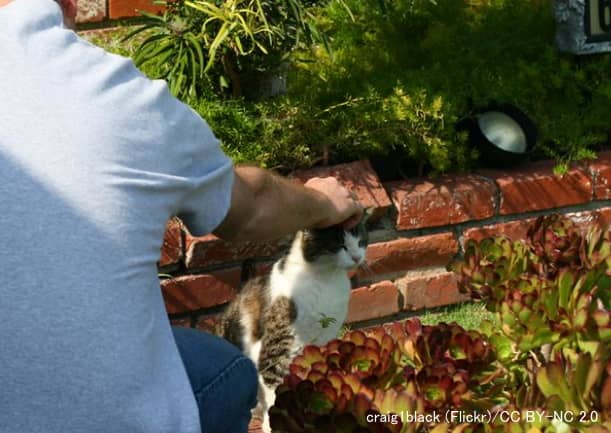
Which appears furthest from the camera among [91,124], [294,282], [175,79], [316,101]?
[316,101]

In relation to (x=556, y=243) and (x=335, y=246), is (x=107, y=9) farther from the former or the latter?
(x=556, y=243)

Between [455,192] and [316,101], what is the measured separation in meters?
0.51

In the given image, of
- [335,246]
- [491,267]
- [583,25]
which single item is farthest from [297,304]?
[583,25]

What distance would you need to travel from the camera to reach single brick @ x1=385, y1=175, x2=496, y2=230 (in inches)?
124

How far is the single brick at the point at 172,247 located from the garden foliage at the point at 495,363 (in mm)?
1271

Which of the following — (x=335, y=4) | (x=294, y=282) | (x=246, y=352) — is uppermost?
(x=335, y=4)

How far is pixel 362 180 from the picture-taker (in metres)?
3.06

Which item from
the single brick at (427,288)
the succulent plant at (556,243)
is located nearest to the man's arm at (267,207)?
the succulent plant at (556,243)

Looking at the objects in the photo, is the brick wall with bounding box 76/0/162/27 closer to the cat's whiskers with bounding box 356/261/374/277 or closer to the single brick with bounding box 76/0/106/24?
the single brick with bounding box 76/0/106/24

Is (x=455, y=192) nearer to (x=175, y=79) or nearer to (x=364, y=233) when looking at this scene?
(x=364, y=233)

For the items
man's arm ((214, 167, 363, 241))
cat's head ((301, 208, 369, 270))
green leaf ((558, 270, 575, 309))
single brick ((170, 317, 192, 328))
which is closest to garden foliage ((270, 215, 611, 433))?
green leaf ((558, 270, 575, 309))

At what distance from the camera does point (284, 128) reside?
9.89 feet

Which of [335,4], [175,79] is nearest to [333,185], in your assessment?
[175,79]

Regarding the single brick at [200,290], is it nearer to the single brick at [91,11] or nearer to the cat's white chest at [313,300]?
the cat's white chest at [313,300]
